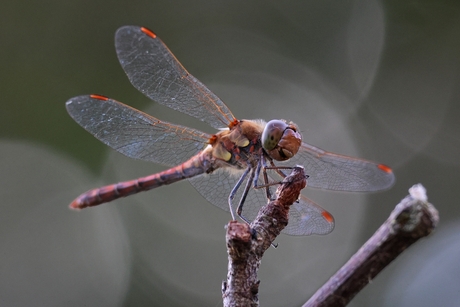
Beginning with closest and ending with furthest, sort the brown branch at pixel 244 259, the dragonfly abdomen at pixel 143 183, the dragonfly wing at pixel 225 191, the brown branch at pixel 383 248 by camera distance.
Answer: the brown branch at pixel 383 248 < the brown branch at pixel 244 259 < the dragonfly abdomen at pixel 143 183 < the dragonfly wing at pixel 225 191

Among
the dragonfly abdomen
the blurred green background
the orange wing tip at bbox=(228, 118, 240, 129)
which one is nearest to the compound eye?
the orange wing tip at bbox=(228, 118, 240, 129)

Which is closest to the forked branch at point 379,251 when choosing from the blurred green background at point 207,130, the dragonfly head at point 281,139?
the dragonfly head at point 281,139

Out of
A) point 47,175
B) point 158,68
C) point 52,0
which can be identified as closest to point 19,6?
point 52,0

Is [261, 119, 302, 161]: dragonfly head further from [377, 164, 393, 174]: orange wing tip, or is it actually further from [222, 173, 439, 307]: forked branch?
[222, 173, 439, 307]: forked branch

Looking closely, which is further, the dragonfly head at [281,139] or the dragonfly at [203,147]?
the dragonfly at [203,147]

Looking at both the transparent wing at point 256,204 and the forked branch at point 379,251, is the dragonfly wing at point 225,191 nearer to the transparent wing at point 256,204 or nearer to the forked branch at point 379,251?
the transparent wing at point 256,204

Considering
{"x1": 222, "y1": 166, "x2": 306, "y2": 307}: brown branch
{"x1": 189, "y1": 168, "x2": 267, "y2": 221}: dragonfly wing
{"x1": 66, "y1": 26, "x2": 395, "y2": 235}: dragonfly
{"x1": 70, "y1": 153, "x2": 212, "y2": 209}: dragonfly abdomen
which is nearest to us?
{"x1": 222, "y1": 166, "x2": 306, "y2": 307}: brown branch

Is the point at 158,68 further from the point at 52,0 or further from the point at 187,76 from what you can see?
the point at 52,0

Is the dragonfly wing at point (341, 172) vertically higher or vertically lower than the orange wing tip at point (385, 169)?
lower
